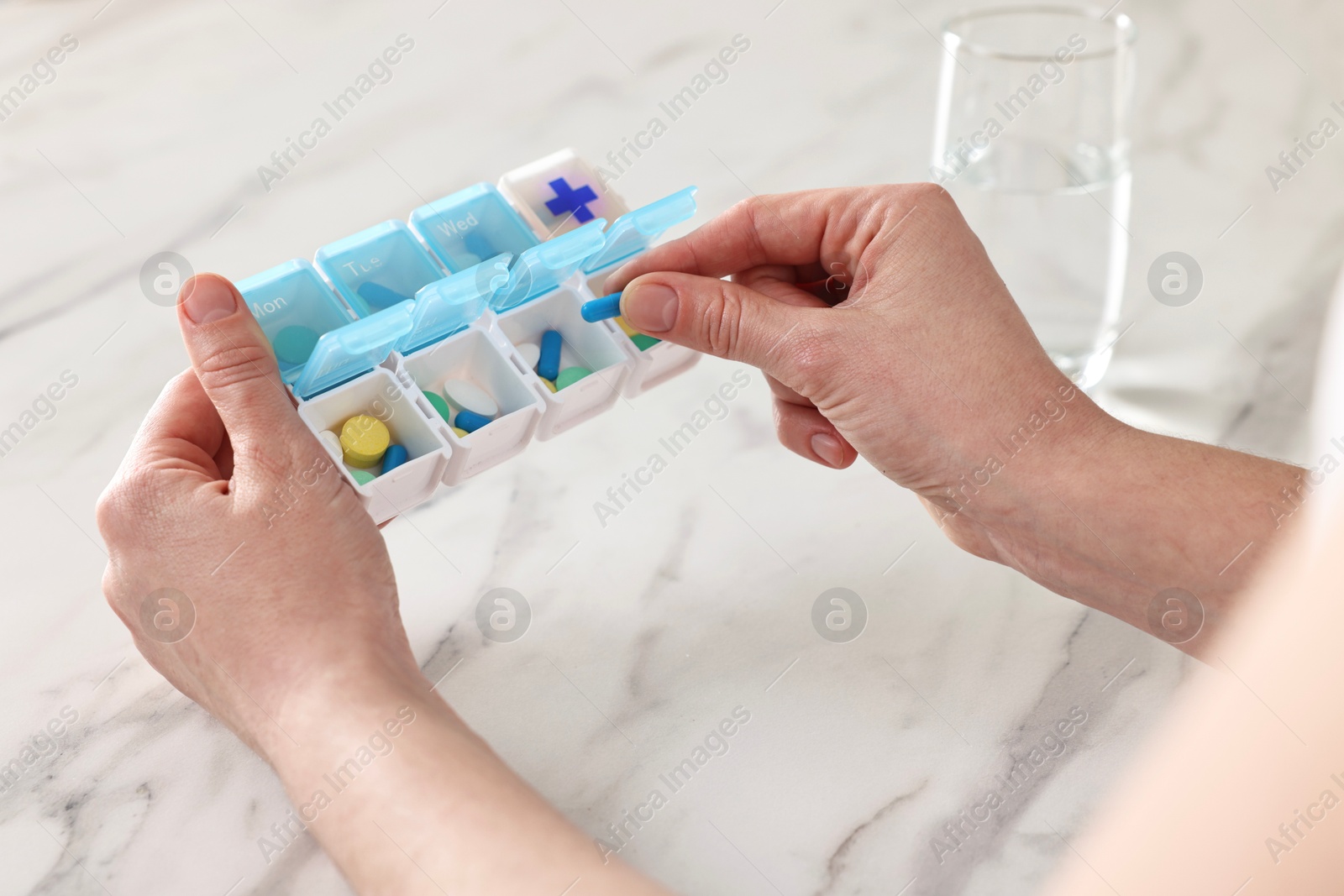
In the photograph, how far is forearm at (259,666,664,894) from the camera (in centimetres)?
64

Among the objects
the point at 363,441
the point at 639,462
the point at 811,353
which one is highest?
the point at 811,353

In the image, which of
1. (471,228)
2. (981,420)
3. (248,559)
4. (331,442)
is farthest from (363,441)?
(981,420)

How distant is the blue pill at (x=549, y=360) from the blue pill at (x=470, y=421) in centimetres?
8

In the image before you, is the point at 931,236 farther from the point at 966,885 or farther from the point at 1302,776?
the point at 1302,776

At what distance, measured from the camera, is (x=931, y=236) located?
2.88ft

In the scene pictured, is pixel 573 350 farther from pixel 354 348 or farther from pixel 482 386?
pixel 354 348

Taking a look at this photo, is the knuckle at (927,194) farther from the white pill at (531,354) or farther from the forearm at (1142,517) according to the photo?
the white pill at (531,354)

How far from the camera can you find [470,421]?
89 cm

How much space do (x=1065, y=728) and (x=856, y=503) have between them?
0.27 meters

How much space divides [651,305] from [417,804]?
0.41 m

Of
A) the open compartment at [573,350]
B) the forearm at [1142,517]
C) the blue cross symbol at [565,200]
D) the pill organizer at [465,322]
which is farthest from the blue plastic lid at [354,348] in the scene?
the forearm at [1142,517]

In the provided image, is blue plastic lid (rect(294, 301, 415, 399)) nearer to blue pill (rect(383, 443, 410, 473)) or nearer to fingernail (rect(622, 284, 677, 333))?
blue pill (rect(383, 443, 410, 473))

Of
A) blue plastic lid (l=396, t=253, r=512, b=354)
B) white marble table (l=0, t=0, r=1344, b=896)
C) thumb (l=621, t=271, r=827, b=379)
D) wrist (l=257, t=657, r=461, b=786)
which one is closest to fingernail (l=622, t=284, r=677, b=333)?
thumb (l=621, t=271, r=827, b=379)

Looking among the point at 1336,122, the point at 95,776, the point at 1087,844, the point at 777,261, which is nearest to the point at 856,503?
the point at 777,261
